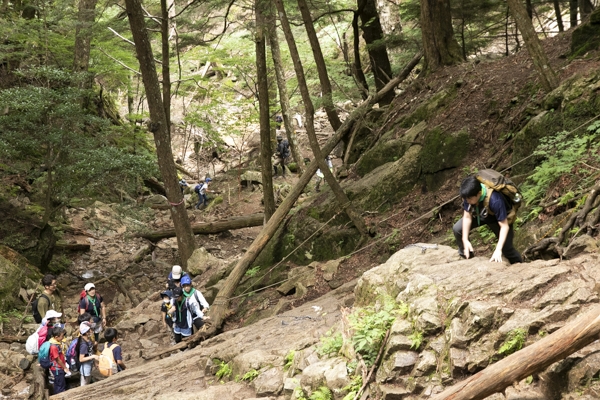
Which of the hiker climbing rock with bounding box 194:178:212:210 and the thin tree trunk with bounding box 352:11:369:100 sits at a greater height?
the thin tree trunk with bounding box 352:11:369:100

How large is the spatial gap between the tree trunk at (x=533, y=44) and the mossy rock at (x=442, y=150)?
6.51 ft

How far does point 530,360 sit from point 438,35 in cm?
1127

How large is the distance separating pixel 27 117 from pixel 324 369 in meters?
13.1

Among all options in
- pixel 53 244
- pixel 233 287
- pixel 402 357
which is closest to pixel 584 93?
pixel 402 357

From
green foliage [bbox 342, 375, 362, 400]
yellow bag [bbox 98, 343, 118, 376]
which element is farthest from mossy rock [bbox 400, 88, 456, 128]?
green foliage [bbox 342, 375, 362, 400]

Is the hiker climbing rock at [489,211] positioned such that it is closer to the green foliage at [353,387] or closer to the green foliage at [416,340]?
the green foliage at [416,340]

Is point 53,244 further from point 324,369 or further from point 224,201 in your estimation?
point 324,369

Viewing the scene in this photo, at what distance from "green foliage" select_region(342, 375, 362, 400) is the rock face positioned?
29 mm

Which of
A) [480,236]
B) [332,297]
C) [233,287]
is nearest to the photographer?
[480,236]

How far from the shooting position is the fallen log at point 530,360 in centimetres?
361

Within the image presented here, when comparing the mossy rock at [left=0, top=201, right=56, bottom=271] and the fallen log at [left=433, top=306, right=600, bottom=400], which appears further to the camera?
the mossy rock at [left=0, top=201, right=56, bottom=271]

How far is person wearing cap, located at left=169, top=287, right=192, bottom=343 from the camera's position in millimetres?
9992

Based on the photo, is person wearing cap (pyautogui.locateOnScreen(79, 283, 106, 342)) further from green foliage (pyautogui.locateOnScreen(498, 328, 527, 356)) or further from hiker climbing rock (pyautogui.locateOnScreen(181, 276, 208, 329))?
green foliage (pyautogui.locateOnScreen(498, 328, 527, 356))

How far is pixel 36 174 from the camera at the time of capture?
16297 mm
